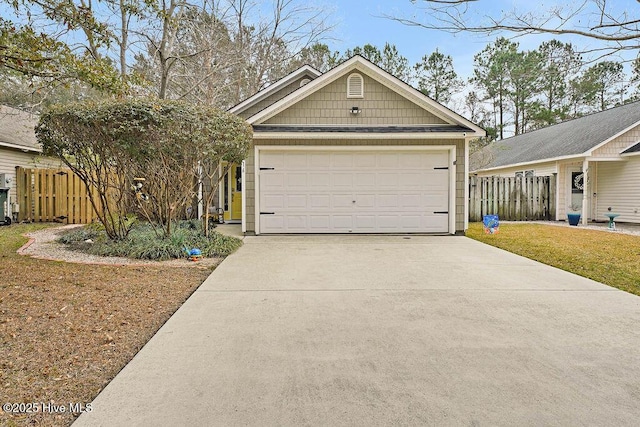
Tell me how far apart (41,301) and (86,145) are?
3.71 metres

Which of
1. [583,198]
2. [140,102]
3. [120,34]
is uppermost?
[120,34]

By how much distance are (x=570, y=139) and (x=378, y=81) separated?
1138 cm

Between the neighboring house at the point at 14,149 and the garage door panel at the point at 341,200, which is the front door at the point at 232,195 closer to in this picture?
the garage door panel at the point at 341,200

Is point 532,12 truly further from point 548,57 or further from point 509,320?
point 509,320

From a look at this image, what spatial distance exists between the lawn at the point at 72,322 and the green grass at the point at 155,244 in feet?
3.05

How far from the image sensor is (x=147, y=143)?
643 centimetres

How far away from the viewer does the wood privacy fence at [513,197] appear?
14.6 meters

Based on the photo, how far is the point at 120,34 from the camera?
14133 millimetres

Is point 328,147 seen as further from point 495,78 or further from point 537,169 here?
point 495,78

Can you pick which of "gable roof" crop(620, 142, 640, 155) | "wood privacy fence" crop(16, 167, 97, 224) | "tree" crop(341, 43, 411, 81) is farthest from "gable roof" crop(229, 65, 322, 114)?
"tree" crop(341, 43, 411, 81)

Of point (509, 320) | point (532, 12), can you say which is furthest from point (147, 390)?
point (532, 12)

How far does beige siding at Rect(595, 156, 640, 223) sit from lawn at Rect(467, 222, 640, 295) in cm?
380

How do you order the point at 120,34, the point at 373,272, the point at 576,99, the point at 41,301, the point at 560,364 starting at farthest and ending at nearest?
1. the point at 576,99
2. the point at 120,34
3. the point at 373,272
4. the point at 41,301
5. the point at 560,364

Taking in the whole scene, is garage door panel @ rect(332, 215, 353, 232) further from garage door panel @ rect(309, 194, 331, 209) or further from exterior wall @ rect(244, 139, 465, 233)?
exterior wall @ rect(244, 139, 465, 233)
